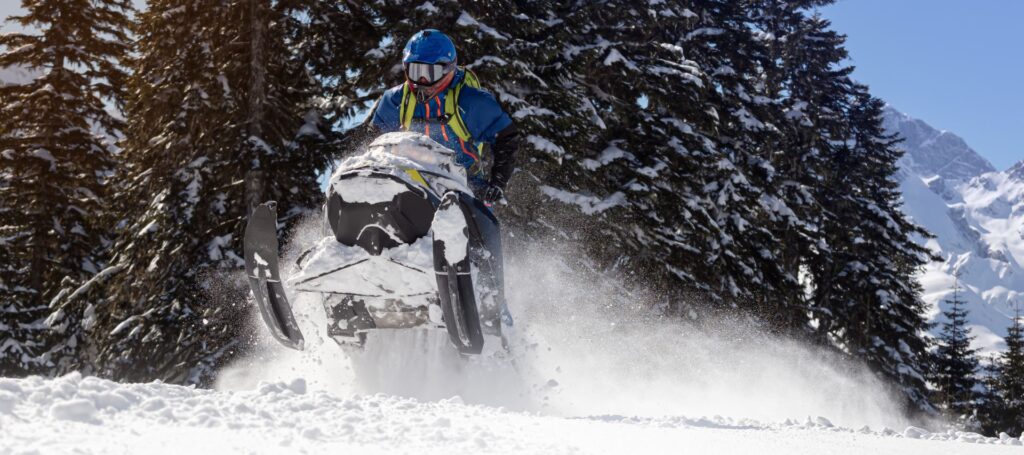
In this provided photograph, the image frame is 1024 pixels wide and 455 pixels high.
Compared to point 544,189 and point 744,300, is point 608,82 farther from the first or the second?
point 744,300

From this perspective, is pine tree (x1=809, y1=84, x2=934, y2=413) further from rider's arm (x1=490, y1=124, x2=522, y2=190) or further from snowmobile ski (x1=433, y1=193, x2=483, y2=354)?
snowmobile ski (x1=433, y1=193, x2=483, y2=354)

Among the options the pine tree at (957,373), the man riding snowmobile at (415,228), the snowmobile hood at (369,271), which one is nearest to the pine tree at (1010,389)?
the pine tree at (957,373)

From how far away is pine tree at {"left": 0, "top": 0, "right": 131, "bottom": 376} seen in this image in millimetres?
15727

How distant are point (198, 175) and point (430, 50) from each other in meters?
7.05

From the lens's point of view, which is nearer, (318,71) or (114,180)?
(318,71)

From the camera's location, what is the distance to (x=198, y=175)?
39.3 feet

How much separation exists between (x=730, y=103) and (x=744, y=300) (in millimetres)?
4947

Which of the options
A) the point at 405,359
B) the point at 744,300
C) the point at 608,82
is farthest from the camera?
the point at 744,300

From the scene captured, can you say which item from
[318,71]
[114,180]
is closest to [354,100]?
[318,71]

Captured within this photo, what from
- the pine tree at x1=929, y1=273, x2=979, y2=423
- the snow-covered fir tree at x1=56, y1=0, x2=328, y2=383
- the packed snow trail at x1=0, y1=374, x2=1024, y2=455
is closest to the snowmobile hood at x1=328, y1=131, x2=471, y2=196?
the packed snow trail at x1=0, y1=374, x2=1024, y2=455

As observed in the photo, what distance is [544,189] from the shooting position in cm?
1304

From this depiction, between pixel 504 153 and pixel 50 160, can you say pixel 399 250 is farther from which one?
pixel 50 160

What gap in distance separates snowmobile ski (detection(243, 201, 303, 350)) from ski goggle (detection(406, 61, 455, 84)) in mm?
1536

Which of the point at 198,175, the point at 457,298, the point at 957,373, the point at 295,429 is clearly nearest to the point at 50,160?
the point at 198,175
